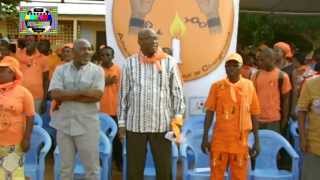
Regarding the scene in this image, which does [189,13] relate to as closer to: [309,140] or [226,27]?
[226,27]

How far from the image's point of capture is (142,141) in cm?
554

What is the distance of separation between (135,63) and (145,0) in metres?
1.53

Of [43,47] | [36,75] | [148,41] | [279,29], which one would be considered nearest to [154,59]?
[148,41]

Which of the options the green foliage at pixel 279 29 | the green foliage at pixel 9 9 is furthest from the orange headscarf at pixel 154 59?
the green foliage at pixel 9 9

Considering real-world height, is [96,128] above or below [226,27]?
below

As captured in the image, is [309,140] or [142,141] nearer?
[309,140]

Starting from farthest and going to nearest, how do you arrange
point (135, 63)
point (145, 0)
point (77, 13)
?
point (77, 13), point (145, 0), point (135, 63)

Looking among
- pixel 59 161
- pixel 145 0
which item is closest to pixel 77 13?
pixel 145 0

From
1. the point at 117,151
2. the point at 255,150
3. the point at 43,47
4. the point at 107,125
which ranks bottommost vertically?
the point at 117,151

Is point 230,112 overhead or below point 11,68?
below

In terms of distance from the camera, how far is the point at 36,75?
26.5 ft

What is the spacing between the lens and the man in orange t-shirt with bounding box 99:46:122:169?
23.8ft

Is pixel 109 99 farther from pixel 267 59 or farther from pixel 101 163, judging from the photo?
pixel 267 59

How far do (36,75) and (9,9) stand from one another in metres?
6.85
